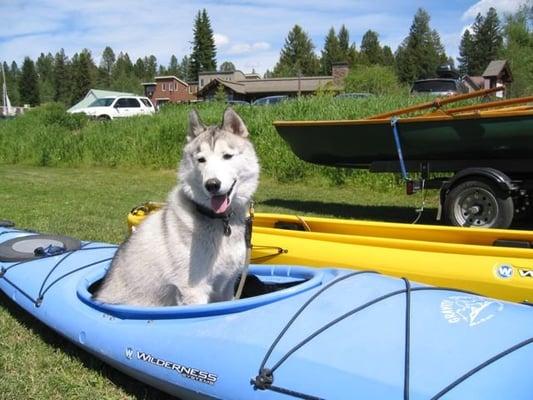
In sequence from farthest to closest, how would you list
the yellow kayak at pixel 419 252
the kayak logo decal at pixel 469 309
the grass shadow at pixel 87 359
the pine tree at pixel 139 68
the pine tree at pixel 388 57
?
the pine tree at pixel 139 68 < the pine tree at pixel 388 57 < the yellow kayak at pixel 419 252 < the grass shadow at pixel 87 359 < the kayak logo decal at pixel 469 309

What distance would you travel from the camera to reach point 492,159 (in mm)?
6961

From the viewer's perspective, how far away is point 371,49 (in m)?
96.5

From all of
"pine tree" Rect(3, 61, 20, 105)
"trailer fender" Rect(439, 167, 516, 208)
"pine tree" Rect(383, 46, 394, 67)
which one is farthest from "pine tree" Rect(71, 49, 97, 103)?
"trailer fender" Rect(439, 167, 516, 208)

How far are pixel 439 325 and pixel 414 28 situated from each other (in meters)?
93.0

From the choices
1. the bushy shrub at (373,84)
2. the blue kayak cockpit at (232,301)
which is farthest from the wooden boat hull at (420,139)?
the bushy shrub at (373,84)

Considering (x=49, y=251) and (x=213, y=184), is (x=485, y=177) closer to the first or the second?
(x=213, y=184)

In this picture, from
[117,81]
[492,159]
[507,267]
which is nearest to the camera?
[507,267]

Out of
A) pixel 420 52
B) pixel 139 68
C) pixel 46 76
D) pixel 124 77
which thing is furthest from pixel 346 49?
pixel 46 76

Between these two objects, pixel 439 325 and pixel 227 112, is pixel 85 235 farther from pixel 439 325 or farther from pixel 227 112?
pixel 439 325

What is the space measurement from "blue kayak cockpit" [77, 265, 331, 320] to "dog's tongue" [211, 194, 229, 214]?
1.66 ft

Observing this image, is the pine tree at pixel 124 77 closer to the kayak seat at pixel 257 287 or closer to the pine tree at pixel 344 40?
the pine tree at pixel 344 40

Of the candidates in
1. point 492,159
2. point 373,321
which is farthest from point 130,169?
point 373,321

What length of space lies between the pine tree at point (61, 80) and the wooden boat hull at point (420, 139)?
9062 centimetres

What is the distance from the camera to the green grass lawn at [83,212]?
3.34 meters
